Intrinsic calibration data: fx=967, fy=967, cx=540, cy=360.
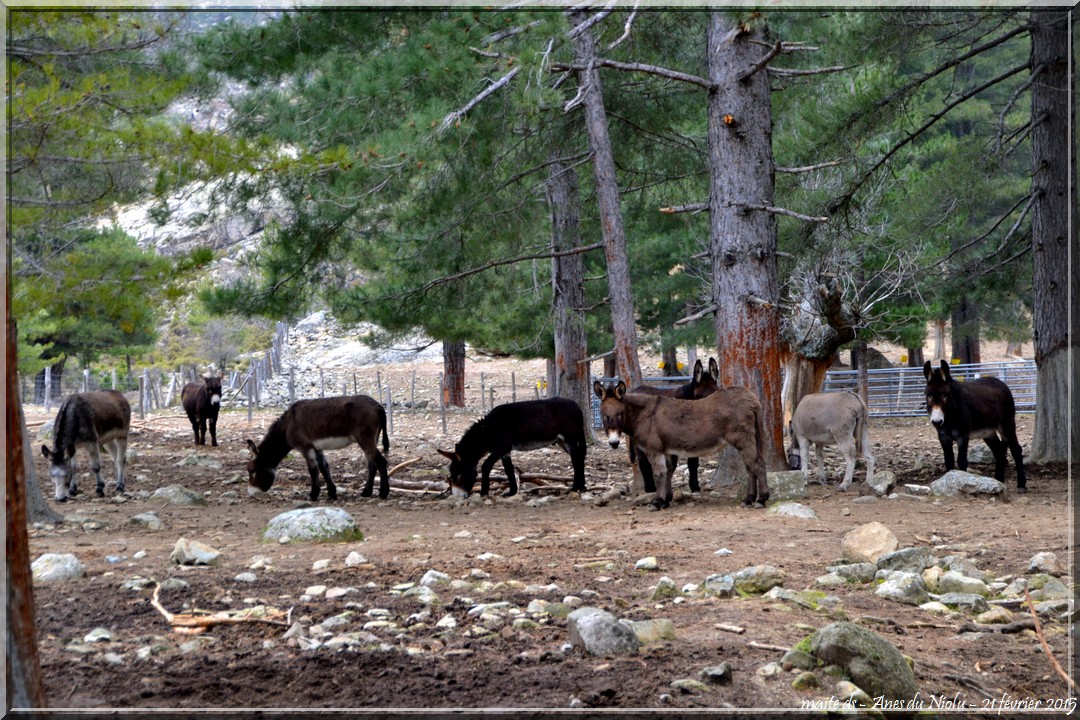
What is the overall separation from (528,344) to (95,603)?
17.9 meters

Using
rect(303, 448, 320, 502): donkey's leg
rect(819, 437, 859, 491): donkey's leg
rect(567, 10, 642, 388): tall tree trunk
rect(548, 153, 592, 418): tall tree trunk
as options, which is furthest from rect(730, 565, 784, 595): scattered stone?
rect(548, 153, 592, 418): tall tree trunk

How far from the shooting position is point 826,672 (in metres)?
4.45

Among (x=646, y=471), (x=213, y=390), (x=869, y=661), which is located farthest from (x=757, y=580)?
(x=213, y=390)

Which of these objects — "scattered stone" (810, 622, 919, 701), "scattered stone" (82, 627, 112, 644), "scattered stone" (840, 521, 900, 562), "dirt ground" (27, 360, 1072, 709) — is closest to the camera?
"dirt ground" (27, 360, 1072, 709)

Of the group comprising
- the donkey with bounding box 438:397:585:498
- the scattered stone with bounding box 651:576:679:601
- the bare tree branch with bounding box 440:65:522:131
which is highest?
the bare tree branch with bounding box 440:65:522:131

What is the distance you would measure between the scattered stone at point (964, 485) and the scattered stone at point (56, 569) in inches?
354

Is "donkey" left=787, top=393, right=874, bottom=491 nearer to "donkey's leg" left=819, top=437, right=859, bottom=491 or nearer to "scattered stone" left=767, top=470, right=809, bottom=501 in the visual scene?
"donkey's leg" left=819, top=437, right=859, bottom=491

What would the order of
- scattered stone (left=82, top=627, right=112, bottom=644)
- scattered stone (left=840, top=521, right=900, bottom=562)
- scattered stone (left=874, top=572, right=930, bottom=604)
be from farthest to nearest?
scattered stone (left=840, top=521, right=900, bottom=562) < scattered stone (left=874, top=572, right=930, bottom=604) < scattered stone (left=82, top=627, right=112, bottom=644)

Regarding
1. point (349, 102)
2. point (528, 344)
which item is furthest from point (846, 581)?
point (528, 344)

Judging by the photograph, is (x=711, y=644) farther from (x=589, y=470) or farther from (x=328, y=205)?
(x=589, y=470)

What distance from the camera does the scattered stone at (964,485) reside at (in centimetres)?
1100

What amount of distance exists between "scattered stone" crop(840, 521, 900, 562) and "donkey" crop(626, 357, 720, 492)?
13.6ft

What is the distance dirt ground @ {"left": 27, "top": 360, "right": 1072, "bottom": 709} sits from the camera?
13.6 feet

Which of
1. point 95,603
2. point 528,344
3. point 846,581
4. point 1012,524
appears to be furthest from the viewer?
point 528,344
